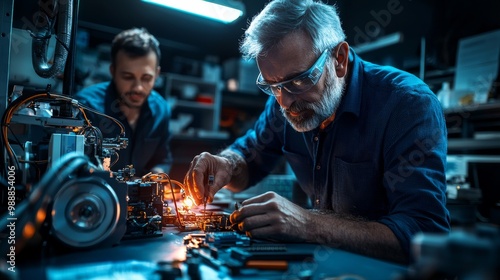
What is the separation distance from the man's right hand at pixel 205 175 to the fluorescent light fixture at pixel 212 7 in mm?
1046

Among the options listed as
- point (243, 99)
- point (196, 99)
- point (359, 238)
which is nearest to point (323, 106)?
point (359, 238)

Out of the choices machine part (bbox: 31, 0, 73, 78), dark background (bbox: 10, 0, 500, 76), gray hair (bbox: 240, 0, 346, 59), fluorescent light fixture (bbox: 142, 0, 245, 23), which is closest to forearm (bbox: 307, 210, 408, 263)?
gray hair (bbox: 240, 0, 346, 59)

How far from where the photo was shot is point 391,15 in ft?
13.6

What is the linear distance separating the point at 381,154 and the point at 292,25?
670mm


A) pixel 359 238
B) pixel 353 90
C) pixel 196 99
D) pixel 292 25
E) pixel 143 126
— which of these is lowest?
pixel 359 238

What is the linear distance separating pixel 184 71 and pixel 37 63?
3.83 m

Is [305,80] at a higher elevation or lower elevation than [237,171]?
higher

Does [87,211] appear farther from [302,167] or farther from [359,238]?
[302,167]

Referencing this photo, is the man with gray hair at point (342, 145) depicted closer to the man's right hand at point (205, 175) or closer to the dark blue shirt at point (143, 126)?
the man's right hand at point (205, 175)

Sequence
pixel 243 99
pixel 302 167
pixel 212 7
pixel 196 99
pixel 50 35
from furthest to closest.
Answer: pixel 243 99 < pixel 196 99 < pixel 212 7 < pixel 302 167 < pixel 50 35

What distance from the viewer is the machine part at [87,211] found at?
3.05 ft

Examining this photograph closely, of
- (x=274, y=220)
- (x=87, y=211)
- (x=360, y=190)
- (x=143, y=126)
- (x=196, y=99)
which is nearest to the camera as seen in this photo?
(x=87, y=211)

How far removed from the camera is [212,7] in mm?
2508

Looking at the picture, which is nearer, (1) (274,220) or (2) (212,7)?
Result: (1) (274,220)
